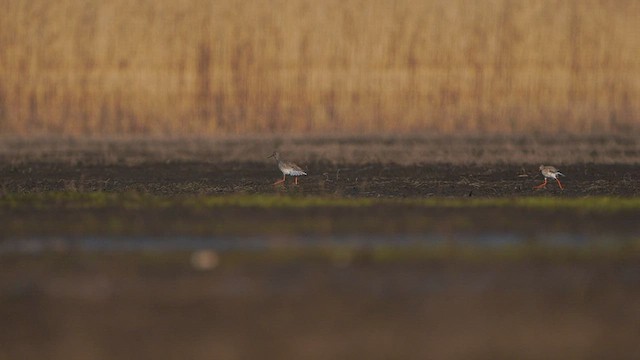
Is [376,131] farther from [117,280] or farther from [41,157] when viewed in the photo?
[117,280]

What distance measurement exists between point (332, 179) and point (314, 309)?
1225 centimetres

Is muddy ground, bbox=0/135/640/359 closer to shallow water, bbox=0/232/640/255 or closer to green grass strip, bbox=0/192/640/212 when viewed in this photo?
shallow water, bbox=0/232/640/255

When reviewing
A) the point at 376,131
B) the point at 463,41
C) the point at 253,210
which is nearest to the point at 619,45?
the point at 463,41

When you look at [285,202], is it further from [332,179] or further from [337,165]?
[337,165]

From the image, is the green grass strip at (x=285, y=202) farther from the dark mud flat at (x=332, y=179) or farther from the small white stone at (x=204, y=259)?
the small white stone at (x=204, y=259)

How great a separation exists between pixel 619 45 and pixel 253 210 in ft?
83.0

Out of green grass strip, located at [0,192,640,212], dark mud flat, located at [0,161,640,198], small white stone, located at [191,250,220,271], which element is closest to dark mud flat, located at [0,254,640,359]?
small white stone, located at [191,250,220,271]

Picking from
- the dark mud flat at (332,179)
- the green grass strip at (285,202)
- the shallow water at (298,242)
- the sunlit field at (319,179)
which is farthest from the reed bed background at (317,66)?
the shallow water at (298,242)

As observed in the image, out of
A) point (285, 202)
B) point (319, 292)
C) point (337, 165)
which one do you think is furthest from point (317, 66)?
point (319, 292)

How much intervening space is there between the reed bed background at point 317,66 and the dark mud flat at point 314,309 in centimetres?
2412

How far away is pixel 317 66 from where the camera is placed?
3912cm

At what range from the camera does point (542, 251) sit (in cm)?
1314

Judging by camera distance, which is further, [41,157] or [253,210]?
[41,157]

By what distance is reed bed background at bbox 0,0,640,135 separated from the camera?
1457 inches
